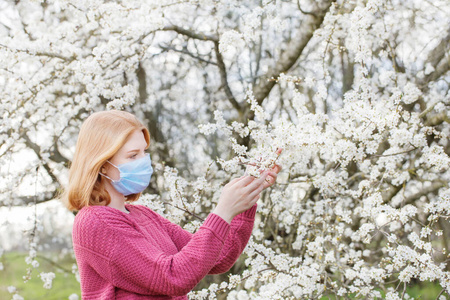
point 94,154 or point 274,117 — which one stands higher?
point 94,154

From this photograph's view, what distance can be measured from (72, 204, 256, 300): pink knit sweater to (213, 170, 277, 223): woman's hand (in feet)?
0.13

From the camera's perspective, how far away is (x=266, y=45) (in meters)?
5.07

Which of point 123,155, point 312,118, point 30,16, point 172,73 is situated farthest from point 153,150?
point 123,155

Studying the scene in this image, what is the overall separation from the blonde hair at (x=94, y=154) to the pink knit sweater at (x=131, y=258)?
0.27 feet

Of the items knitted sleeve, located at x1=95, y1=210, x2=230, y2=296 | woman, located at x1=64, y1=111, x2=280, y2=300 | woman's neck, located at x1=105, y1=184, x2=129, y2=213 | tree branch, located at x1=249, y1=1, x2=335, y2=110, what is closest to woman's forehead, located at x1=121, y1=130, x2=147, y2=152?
woman, located at x1=64, y1=111, x2=280, y2=300

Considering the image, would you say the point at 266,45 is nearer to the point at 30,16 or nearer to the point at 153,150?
the point at 153,150

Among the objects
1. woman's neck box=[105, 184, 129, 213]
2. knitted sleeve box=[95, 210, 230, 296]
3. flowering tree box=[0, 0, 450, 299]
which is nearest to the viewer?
knitted sleeve box=[95, 210, 230, 296]

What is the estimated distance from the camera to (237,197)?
5.23 ft

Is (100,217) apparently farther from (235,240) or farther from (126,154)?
(235,240)

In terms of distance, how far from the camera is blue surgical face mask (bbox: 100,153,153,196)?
1.62 meters

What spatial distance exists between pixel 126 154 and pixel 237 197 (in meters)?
0.40

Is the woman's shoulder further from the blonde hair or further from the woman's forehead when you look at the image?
the woman's forehead

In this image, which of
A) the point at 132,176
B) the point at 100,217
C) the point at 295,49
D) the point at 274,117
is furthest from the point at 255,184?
the point at 274,117

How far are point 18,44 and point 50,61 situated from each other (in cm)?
43
